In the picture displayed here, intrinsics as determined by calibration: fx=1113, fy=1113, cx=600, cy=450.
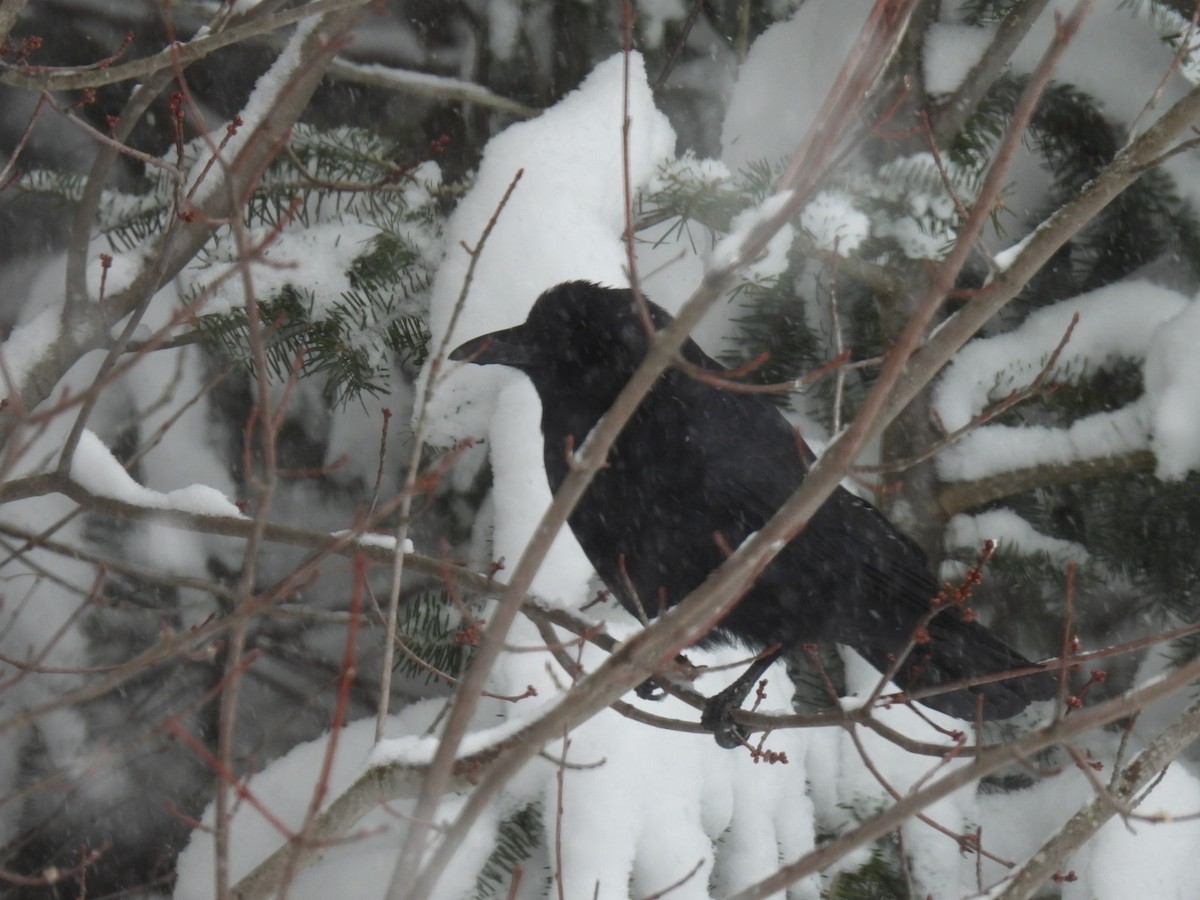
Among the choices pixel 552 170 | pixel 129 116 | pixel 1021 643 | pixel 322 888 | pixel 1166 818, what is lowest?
pixel 1166 818

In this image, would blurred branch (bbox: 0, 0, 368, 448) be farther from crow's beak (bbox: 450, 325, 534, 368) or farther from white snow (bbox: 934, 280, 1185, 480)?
white snow (bbox: 934, 280, 1185, 480)

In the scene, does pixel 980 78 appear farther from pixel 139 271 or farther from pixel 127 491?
pixel 127 491

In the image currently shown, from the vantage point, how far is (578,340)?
2.84 m

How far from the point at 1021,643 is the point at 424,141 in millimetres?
2351

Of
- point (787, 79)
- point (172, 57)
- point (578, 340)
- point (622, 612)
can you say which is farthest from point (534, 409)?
point (172, 57)

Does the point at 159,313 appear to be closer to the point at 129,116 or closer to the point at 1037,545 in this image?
the point at 129,116

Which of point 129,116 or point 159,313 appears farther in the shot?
point 159,313

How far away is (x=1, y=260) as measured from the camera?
3.62 m

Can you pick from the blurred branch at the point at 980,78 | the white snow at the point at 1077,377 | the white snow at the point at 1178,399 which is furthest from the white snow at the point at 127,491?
the white snow at the point at 1178,399

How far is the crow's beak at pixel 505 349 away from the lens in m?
2.73

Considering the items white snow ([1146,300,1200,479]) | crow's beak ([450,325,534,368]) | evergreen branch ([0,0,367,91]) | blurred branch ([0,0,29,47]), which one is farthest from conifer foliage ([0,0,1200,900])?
blurred branch ([0,0,29,47])

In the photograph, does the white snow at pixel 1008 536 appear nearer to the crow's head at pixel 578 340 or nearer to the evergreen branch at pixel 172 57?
the crow's head at pixel 578 340

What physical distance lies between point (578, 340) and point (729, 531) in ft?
2.05

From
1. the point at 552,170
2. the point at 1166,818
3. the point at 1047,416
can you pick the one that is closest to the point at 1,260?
the point at 552,170
